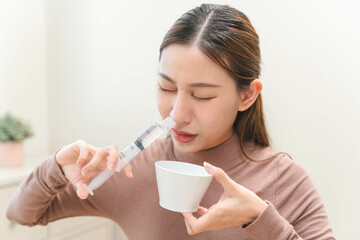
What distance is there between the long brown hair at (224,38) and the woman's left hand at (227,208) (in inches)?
11.0

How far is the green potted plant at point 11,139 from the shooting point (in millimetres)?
1662

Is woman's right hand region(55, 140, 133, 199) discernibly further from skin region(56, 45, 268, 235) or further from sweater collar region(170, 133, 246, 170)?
sweater collar region(170, 133, 246, 170)

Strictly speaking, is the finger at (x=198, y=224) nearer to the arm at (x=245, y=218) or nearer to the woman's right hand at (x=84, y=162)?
the arm at (x=245, y=218)

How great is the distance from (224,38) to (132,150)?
1.08 ft

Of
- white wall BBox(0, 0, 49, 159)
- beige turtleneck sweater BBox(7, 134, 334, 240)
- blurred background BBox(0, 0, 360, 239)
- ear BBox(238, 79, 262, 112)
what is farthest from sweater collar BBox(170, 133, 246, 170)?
white wall BBox(0, 0, 49, 159)

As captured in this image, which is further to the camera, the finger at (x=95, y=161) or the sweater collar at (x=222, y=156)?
the sweater collar at (x=222, y=156)

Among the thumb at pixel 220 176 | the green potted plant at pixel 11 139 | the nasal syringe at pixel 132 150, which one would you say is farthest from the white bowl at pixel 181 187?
the green potted plant at pixel 11 139

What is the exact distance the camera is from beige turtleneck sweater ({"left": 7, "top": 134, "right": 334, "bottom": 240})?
35.9 inches

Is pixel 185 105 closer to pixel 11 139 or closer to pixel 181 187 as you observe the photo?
pixel 181 187

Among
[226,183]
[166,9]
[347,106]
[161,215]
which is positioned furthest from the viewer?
[166,9]

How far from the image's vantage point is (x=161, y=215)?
955 millimetres

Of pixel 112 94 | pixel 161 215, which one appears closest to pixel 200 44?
pixel 161 215

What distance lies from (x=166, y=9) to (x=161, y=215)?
1.04 metres

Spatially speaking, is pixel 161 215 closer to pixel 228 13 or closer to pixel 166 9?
pixel 228 13
